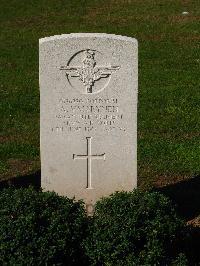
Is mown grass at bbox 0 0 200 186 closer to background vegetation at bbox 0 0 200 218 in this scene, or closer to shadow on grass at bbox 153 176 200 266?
background vegetation at bbox 0 0 200 218

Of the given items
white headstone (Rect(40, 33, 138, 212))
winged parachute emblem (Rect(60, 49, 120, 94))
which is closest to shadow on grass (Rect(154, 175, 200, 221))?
white headstone (Rect(40, 33, 138, 212))

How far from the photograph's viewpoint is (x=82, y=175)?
7613 mm

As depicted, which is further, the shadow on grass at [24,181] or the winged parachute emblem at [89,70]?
the shadow on grass at [24,181]

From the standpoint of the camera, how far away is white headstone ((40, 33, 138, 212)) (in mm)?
7227

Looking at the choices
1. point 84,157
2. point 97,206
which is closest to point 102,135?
point 84,157

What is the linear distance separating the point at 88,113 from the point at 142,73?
778cm

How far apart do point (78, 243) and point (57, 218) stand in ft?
1.01

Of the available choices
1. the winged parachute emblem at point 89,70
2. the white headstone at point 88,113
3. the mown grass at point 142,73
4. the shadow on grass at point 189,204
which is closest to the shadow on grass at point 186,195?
the shadow on grass at point 189,204

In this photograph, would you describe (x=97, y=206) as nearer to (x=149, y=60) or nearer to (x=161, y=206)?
(x=161, y=206)

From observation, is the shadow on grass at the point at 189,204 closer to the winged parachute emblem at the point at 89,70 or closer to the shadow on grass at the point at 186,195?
the shadow on grass at the point at 186,195

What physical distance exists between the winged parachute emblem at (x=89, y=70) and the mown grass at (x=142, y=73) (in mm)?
2101

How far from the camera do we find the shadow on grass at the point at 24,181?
8867mm

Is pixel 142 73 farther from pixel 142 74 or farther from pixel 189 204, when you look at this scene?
pixel 189 204

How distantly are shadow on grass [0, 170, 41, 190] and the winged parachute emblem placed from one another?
6.68ft
